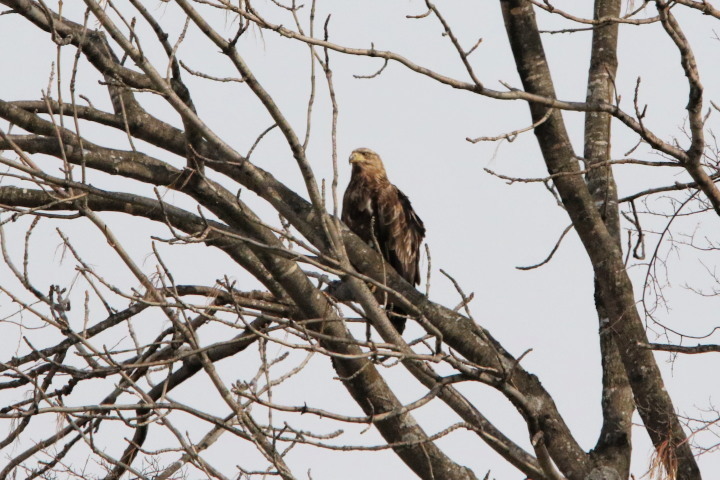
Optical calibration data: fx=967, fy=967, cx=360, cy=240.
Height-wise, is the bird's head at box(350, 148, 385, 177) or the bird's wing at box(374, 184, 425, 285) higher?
the bird's head at box(350, 148, 385, 177)

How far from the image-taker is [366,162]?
711 cm

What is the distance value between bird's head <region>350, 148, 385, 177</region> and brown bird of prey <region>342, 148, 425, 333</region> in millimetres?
32

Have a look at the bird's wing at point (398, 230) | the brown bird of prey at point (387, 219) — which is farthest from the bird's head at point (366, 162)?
the bird's wing at point (398, 230)

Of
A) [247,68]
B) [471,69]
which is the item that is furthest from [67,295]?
[471,69]

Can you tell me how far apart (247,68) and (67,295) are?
134cm

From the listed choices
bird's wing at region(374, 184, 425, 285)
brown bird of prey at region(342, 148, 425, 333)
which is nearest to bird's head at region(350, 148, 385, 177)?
brown bird of prey at region(342, 148, 425, 333)

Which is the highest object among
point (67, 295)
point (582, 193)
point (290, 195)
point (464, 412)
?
point (582, 193)

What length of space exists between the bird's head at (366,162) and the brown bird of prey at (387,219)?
32 millimetres

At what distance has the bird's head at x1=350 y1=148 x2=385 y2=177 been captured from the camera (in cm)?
706

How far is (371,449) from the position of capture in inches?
125

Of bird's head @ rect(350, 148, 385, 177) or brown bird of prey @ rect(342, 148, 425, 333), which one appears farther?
bird's head @ rect(350, 148, 385, 177)

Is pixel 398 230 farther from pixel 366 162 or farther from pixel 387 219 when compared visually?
pixel 366 162

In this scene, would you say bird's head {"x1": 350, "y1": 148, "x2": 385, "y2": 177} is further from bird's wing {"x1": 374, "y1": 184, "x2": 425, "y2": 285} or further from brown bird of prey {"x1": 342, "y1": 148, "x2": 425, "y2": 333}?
bird's wing {"x1": 374, "y1": 184, "x2": 425, "y2": 285}

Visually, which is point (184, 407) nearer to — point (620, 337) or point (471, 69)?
point (471, 69)
